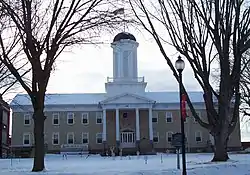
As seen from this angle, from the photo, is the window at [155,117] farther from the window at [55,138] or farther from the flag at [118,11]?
the flag at [118,11]

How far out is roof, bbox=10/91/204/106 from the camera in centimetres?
7100

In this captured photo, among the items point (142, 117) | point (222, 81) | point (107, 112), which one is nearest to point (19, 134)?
point (107, 112)

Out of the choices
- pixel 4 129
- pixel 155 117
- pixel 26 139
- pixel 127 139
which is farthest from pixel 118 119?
pixel 4 129

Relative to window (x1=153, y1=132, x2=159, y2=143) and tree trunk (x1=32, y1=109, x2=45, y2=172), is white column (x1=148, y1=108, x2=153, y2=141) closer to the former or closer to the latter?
window (x1=153, y1=132, x2=159, y2=143)

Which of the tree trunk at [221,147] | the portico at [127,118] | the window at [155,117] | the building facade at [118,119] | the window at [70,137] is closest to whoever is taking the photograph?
the tree trunk at [221,147]

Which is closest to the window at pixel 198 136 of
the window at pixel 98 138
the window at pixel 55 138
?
the window at pixel 98 138

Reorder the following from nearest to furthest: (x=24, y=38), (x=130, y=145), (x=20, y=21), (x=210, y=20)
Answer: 1. (x=20, y=21)
2. (x=24, y=38)
3. (x=210, y=20)
4. (x=130, y=145)

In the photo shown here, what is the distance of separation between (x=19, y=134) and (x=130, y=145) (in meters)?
16.5

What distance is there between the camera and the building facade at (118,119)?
68.7 m

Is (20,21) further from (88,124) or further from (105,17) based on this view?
(88,124)

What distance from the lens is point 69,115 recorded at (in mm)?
70438

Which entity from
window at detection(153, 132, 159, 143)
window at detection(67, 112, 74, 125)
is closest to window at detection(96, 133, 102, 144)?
window at detection(67, 112, 74, 125)

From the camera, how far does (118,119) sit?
2685 inches

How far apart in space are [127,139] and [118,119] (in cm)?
323
